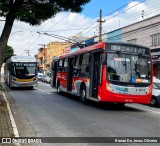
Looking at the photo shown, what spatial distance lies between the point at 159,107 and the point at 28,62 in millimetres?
16723

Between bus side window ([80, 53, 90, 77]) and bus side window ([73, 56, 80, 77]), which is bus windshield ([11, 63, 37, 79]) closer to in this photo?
bus side window ([73, 56, 80, 77])

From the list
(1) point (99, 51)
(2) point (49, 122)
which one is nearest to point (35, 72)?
(1) point (99, 51)

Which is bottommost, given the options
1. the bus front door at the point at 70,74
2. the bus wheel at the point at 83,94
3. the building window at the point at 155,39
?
the bus wheel at the point at 83,94

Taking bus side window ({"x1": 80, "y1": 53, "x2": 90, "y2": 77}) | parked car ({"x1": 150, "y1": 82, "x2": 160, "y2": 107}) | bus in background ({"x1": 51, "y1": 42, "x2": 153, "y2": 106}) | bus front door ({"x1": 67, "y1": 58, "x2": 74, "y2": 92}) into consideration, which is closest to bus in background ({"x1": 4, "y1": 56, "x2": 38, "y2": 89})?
bus front door ({"x1": 67, "y1": 58, "x2": 74, "y2": 92})

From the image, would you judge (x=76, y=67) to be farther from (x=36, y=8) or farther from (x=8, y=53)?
(x=8, y=53)

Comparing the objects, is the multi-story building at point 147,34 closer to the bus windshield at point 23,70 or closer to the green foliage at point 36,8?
the bus windshield at point 23,70

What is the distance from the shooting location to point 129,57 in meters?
16.9

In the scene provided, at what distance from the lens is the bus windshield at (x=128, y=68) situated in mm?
16609

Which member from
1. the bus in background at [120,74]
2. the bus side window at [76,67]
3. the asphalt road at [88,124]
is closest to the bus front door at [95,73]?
the bus in background at [120,74]

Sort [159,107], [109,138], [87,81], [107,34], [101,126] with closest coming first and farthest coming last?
[109,138], [101,126], [87,81], [159,107], [107,34]

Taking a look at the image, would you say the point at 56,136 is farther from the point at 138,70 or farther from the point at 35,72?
the point at 35,72

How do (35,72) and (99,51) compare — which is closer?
(99,51)

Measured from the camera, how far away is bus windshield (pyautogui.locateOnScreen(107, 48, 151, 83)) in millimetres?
16609

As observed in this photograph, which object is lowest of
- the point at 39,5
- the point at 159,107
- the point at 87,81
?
the point at 159,107
